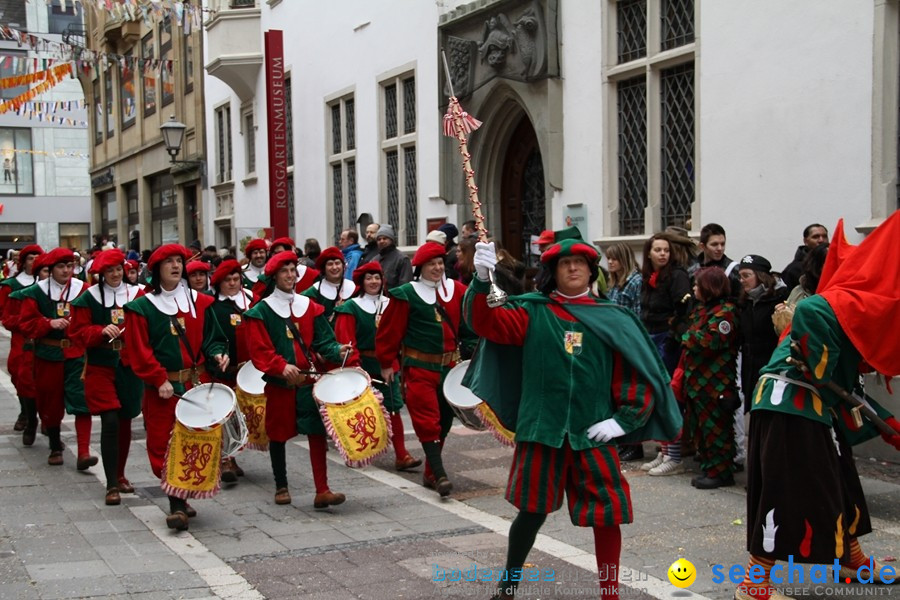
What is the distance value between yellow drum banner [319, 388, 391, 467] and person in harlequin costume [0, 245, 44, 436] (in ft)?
14.5

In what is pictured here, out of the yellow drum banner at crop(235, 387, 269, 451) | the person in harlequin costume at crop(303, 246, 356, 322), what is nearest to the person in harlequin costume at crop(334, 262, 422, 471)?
the yellow drum banner at crop(235, 387, 269, 451)

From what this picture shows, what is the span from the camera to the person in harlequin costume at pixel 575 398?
5.00 m

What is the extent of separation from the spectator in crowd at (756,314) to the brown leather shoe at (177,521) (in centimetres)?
406

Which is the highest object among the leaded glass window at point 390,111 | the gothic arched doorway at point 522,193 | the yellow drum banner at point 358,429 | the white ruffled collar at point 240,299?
the leaded glass window at point 390,111

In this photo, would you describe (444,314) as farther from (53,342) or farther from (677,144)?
(677,144)

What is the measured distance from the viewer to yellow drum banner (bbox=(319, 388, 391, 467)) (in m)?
7.38

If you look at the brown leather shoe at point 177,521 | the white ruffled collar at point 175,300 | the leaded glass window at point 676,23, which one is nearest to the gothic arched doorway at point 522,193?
the leaded glass window at point 676,23

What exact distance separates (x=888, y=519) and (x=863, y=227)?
284cm

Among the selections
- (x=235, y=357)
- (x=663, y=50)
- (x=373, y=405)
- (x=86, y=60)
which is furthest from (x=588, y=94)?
(x=86, y=60)

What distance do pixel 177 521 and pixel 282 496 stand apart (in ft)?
3.31

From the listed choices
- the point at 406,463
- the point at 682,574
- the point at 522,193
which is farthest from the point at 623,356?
the point at 522,193

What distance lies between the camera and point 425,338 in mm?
8211

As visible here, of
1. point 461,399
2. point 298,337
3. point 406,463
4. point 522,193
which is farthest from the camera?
point 522,193

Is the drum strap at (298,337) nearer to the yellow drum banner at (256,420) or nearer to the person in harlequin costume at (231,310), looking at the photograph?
the yellow drum banner at (256,420)
